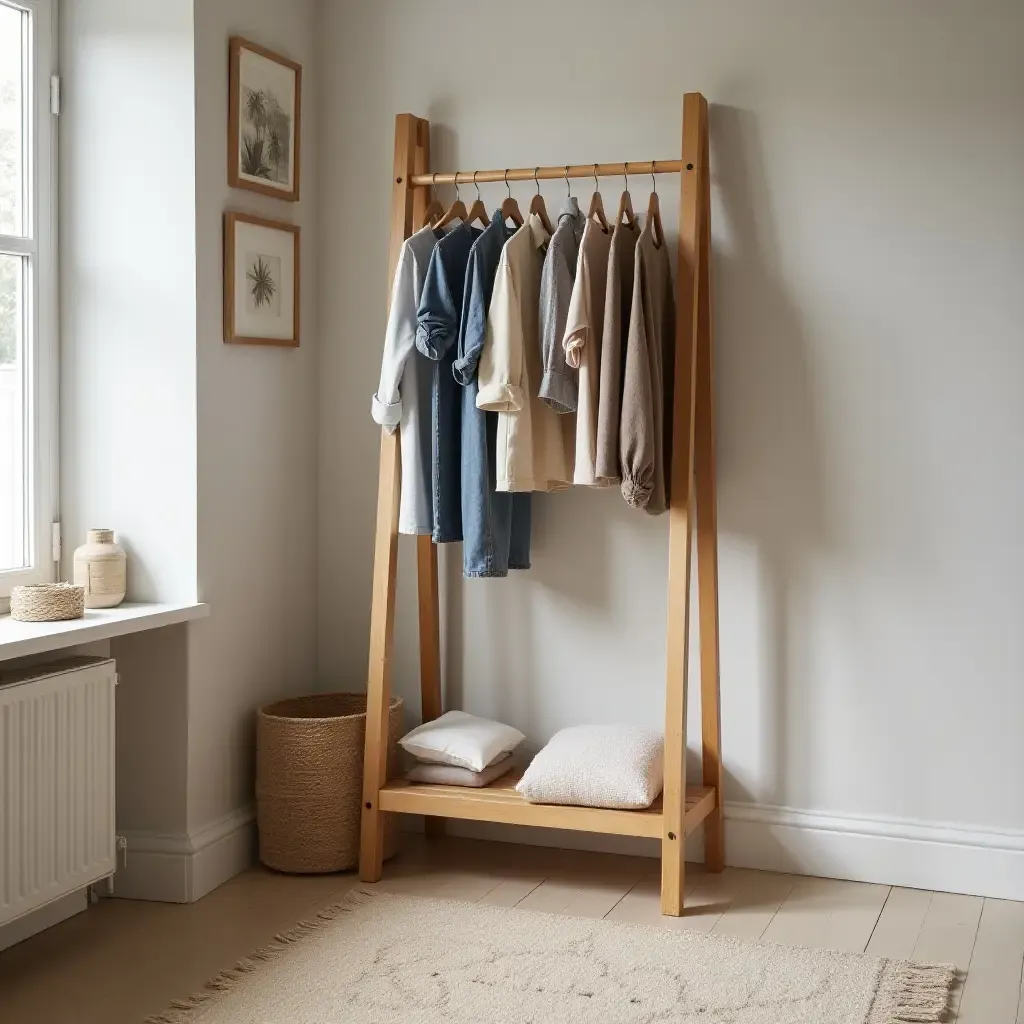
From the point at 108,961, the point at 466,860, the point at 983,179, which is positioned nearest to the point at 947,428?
the point at 983,179

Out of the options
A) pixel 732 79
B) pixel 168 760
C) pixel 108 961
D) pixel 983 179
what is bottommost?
pixel 108 961

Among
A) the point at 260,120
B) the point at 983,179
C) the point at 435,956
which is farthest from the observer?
the point at 260,120

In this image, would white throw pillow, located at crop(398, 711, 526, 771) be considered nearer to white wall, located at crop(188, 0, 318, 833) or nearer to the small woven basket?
white wall, located at crop(188, 0, 318, 833)

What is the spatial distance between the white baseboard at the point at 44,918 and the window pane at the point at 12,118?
5.08ft

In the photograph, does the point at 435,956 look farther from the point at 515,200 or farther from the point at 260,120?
the point at 260,120

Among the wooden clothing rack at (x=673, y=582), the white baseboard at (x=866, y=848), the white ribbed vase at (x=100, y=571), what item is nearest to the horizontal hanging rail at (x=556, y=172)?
the wooden clothing rack at (x=673, y=582)

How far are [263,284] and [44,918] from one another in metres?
1.63

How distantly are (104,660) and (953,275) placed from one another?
218 cm

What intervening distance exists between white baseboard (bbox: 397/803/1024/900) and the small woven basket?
4.87ft

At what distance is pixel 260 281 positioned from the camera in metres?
3.45

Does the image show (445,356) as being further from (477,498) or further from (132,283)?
(132,283)

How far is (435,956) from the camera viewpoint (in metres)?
2.80

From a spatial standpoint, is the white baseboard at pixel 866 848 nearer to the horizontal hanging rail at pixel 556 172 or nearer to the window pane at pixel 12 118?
the horizontal hanging rail at pixel 556 172

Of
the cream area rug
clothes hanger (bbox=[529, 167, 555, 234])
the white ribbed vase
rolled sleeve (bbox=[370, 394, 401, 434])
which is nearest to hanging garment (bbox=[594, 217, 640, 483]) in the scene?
clothes hanger (bbox=[529, 167, 555, 234])
